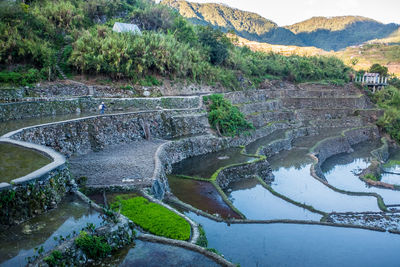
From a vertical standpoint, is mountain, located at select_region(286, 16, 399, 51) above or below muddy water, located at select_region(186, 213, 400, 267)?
above

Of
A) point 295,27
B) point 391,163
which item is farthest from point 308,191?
point 295,27

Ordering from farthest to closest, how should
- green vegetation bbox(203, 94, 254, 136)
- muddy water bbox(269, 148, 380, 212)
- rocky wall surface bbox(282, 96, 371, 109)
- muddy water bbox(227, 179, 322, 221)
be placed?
rocky wall surface bbox(282, 96, 371, 109)
green vegetation bbox(203, 94, 254, 136)
muddy water bbox(269, 148, 380, 212)
muddy water bbox(227, 179, 322, 221)

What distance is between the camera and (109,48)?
23.6m

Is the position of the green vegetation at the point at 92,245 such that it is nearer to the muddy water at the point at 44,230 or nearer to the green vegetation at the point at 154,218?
the muddy water at the point at 44,230

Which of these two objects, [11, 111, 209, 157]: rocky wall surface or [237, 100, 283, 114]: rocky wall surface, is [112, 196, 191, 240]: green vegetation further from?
[237, 100, 283, 114]: rocky wall surface

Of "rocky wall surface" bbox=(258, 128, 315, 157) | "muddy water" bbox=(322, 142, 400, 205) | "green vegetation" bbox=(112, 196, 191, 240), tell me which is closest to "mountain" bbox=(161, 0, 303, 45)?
"rocky wall surface" bbox=(258, 128, 315, 157)

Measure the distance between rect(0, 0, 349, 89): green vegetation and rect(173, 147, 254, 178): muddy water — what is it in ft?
29.2

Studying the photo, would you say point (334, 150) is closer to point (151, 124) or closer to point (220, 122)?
point (220, 122)

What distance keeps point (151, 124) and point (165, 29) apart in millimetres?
20069

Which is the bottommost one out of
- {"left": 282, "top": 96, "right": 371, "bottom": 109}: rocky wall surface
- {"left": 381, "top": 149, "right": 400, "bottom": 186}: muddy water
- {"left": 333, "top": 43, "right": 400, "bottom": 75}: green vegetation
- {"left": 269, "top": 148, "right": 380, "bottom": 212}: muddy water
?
{"left": 381, "top": 149, "right": 400, "bottom": 186}: muddy water

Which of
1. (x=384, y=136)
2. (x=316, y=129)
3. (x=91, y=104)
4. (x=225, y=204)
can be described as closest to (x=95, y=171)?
(x=225, y=204)

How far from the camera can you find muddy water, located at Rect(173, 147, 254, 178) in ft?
56.0

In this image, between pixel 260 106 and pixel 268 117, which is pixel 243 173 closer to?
pixel 268 117

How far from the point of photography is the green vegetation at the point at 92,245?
673cm
